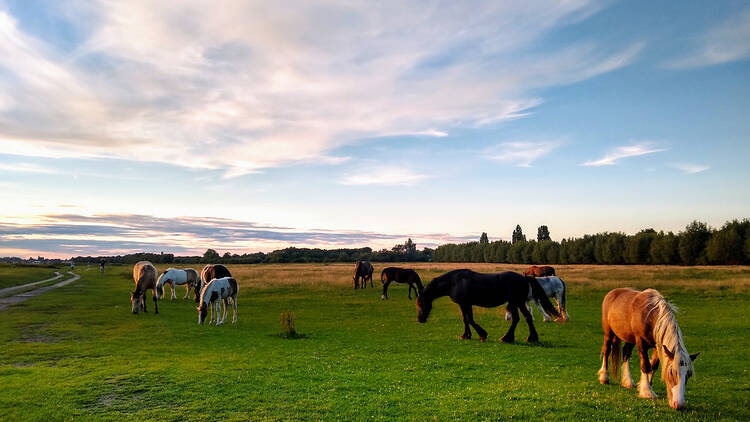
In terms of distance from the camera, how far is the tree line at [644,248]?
7588 cm

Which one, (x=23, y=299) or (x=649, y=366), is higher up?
(x=649, y=366)

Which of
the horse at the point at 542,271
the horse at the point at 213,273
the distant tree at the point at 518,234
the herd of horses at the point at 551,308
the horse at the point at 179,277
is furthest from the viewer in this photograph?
the distant tree at the point at 518,234

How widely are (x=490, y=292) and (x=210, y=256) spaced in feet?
505

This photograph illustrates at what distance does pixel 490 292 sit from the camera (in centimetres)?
1460

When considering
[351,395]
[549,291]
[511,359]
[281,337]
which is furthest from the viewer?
[549,291]

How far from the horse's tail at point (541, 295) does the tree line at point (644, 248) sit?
3132 inches

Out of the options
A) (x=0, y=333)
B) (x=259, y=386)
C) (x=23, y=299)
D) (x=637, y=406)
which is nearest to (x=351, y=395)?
(x=259, y=386)

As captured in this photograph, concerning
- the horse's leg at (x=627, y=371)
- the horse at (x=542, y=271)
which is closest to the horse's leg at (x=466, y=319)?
the horse's leg at (x=627, y=371)

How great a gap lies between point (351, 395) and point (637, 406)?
5080mm

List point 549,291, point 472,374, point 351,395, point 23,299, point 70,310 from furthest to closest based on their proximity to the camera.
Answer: point 23,299, point 70,310, point 549,291, point 472,374, point 351,395

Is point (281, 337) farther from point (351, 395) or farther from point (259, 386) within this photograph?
point (351, 395)

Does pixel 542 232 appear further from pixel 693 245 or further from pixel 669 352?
pixel 669 352

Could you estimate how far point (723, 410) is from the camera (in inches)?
286

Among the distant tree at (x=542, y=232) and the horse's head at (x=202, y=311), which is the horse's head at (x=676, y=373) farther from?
the distant tree at (x=542, y=232)
